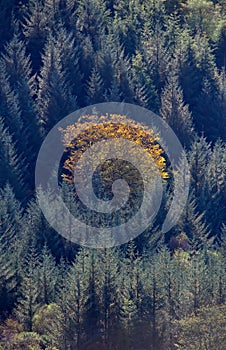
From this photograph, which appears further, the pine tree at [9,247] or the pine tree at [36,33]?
the pine tree at [36,33]

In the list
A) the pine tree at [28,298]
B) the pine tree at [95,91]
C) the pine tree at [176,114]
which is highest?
the pine tree at [95,91]

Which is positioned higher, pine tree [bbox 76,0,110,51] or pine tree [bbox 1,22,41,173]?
pine tree [bbox 76,0,110,51]

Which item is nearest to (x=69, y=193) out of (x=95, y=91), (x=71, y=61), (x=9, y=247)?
(x=9, y=247)

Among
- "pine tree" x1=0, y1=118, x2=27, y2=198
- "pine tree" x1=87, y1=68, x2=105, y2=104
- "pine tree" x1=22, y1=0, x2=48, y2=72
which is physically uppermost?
"pine tree" x1=22, y1=0, x2=48, y2=72

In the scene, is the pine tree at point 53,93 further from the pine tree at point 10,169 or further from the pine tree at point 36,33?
the pine tree at point 10,169

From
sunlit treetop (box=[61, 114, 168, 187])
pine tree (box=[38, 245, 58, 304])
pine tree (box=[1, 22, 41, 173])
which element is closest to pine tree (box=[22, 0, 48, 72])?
pine tree (box=[1, 22, 41, 173])

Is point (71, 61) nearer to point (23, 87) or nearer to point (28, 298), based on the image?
point (23, 87)

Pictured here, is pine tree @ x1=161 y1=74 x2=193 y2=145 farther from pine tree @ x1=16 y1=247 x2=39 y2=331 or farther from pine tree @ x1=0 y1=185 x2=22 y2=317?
pine tree @ x1=16 y1=247 x2=39 y2=331

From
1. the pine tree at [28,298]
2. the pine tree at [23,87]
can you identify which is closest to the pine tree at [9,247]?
the pine tree at [28,298]

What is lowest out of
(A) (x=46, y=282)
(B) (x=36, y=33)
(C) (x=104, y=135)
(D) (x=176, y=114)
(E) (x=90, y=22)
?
(A) (x=46, y=282)

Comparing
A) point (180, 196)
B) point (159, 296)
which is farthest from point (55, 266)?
point (180, 196)
